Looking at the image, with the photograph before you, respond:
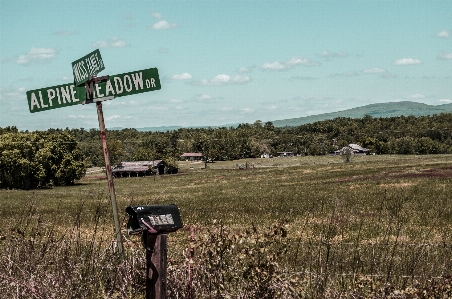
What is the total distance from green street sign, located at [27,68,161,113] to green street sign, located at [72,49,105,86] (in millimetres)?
77

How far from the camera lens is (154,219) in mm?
4562

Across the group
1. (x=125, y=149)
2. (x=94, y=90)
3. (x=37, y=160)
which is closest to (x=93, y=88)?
(x=94, y=90)

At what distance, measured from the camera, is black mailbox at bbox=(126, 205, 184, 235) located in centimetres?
452

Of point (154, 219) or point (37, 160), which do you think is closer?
point (154, 219)

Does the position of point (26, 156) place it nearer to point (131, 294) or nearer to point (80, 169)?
point (80, 169)

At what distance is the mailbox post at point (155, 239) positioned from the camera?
4.53 metres

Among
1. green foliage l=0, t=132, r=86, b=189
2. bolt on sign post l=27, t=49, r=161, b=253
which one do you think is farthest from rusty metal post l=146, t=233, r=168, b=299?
green foliage l=0, t=132, r=86, b=189

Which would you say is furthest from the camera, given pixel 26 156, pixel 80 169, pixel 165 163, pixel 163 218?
pixel 165 163

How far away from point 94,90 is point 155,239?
2.39 m

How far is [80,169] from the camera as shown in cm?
8569

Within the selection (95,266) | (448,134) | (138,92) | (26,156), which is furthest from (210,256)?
(448,134)

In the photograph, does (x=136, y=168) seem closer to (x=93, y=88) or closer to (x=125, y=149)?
(x=125, y=149)

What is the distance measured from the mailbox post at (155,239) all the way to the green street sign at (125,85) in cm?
192

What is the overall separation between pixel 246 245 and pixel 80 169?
8379 centimetres
